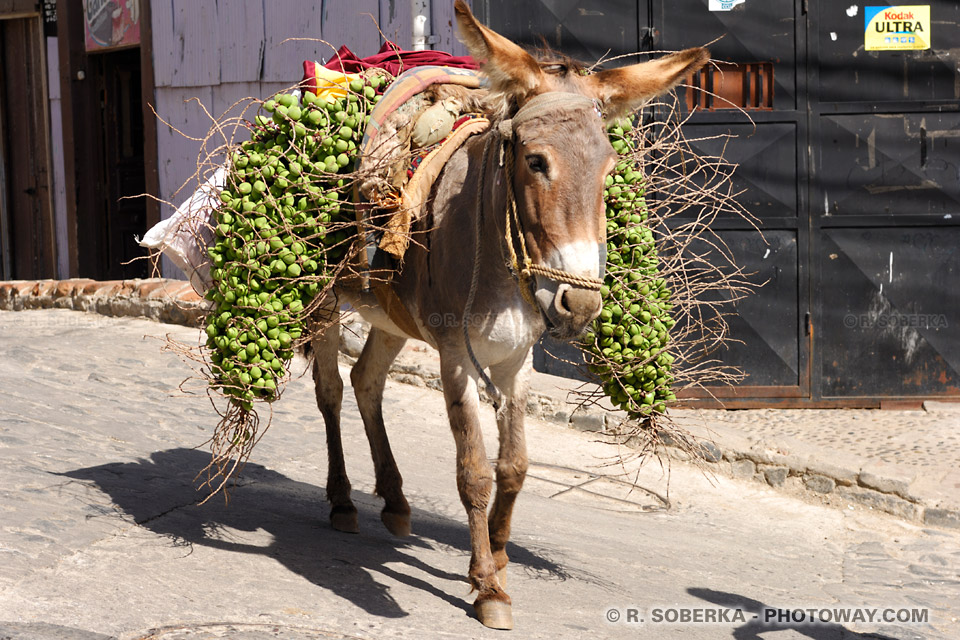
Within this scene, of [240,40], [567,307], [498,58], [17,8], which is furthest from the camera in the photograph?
[17,8]

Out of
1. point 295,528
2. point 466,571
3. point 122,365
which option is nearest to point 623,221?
point 466,571

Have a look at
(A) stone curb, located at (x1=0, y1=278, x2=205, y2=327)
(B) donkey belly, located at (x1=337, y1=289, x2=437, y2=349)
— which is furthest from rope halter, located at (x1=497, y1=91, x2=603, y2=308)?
(A) stone curb, located at (x1=0, y1=278, x2=205, y2=327)

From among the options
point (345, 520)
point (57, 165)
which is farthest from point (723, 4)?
point (57, 165)

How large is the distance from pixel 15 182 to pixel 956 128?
885 centimetres

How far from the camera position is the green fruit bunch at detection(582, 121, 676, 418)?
3807 millimetres

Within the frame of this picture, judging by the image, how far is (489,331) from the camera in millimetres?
3258

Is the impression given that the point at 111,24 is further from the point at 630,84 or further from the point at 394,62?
the point at 630,84

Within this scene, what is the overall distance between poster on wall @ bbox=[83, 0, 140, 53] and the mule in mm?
6138

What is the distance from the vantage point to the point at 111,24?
359 inches

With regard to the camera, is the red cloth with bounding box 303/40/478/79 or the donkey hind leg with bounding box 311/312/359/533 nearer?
the red cloth with bounding box 303/40/478/79

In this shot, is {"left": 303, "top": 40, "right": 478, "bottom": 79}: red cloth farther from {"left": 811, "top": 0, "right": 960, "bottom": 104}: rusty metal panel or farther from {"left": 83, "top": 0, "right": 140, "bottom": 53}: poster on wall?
{"left": 83, "top": 0, "right": 140, "bottom": 53}: poster on wall

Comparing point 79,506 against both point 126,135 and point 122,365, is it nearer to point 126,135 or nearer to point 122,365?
point 122,365

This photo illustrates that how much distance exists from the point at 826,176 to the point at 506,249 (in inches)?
175

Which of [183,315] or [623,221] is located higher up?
[623,221]
